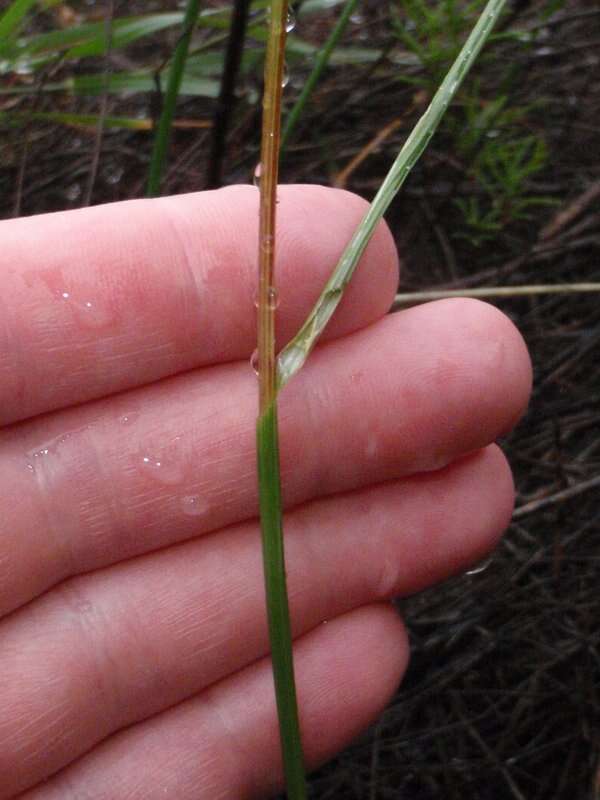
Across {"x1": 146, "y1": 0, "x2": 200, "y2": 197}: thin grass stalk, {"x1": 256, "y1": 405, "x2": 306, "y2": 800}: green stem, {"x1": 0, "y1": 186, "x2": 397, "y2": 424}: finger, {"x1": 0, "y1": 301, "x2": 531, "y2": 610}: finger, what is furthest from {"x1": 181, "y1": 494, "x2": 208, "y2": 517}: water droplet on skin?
{"x1": 146, "y1": 0, "x2": 200, "y2": 197}: thin grass stalk

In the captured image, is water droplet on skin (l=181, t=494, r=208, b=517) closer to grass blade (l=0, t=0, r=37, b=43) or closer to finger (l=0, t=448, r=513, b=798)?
finger (l=0, t=448, r=513, b=798)

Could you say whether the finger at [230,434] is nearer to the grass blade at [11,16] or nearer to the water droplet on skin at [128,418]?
the water droplet on skin at [128,418]

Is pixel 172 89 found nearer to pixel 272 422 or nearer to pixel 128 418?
pixel 128 418

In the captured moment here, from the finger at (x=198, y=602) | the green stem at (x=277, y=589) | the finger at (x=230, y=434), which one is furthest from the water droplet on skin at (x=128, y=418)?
the green stem at (x=277, y=589)

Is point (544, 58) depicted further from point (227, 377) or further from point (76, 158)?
point (227, 377)

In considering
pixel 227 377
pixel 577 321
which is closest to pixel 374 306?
pixel 227 377
